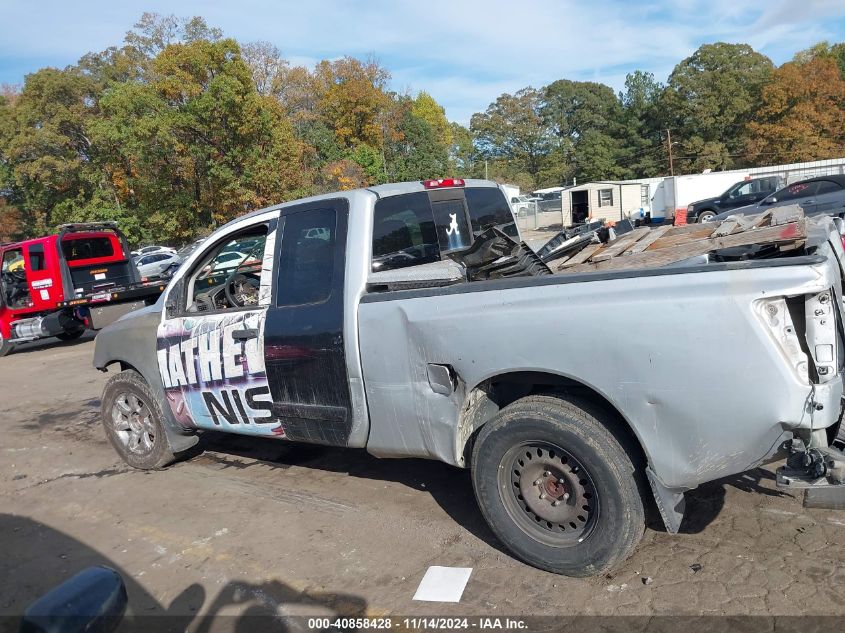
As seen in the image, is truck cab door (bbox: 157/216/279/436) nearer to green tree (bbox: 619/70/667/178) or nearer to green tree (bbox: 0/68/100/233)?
green tree (bbox: 0/68/100/233)

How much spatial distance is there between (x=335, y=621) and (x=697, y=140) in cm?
7183

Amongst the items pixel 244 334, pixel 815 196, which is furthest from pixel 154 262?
pixel 244 334

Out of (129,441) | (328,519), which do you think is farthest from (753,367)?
(129,441)

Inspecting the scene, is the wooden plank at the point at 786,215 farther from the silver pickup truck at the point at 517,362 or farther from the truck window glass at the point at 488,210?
the truck window glass at the point at 488,210

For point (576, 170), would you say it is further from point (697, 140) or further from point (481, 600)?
point (481, 600)

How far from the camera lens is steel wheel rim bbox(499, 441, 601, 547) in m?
3.21

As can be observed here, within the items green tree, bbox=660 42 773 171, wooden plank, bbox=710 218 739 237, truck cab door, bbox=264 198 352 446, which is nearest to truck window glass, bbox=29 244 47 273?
truck cab door, bbox=264 198 352 446

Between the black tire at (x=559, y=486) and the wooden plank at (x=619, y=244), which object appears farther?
the wooden plank at (x=619, y=244)

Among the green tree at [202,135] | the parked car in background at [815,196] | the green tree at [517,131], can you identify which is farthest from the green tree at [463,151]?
the parked car in background at [815,196]

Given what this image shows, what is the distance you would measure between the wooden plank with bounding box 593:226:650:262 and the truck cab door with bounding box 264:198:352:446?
158 cm

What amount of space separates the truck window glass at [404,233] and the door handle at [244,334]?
3.21ft

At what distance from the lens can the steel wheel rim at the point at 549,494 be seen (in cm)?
321

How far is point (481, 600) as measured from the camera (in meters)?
3.21

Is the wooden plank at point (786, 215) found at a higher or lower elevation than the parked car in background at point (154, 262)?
higher
